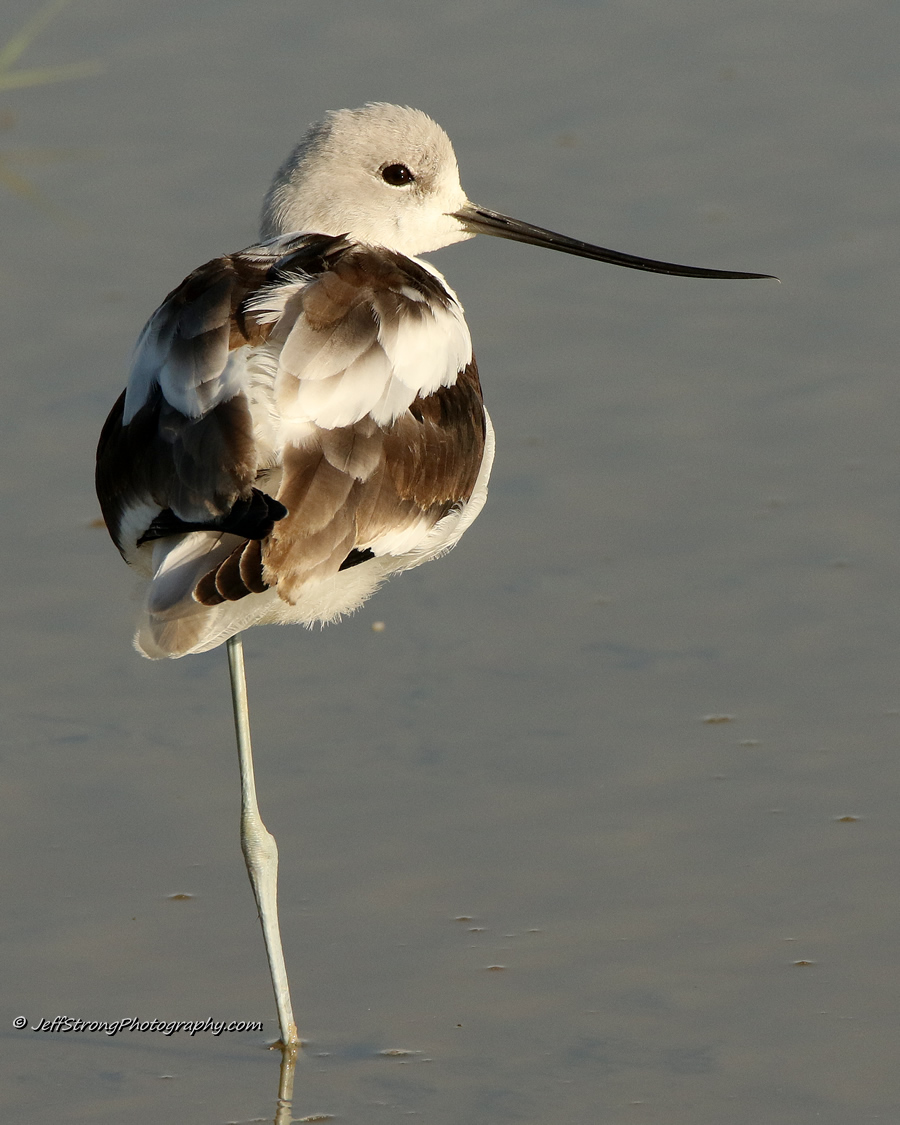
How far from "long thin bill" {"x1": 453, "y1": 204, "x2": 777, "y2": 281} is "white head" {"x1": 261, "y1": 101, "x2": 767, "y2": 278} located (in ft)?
0.44

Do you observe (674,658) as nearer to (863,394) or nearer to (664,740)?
(664,740)

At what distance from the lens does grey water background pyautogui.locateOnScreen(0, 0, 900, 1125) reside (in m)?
4.95

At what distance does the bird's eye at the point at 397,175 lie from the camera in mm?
5691

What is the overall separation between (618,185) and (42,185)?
2.48 metres

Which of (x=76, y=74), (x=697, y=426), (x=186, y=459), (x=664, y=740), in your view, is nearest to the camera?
(x=186, y=459)

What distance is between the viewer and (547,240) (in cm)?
627

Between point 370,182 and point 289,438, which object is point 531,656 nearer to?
point 370,182

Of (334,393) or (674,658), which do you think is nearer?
(334,393)

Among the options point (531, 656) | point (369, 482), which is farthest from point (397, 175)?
point (531, 656)

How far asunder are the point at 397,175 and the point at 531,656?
1.53m

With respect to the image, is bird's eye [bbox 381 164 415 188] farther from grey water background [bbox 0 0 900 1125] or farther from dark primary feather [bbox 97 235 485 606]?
grey water background [bbox 0 0 900 1125]

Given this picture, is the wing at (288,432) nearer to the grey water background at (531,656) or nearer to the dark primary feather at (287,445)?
the dark primary feather at (287,445)

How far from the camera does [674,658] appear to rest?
245 inches

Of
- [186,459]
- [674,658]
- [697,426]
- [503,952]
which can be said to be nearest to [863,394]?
[697,426]
